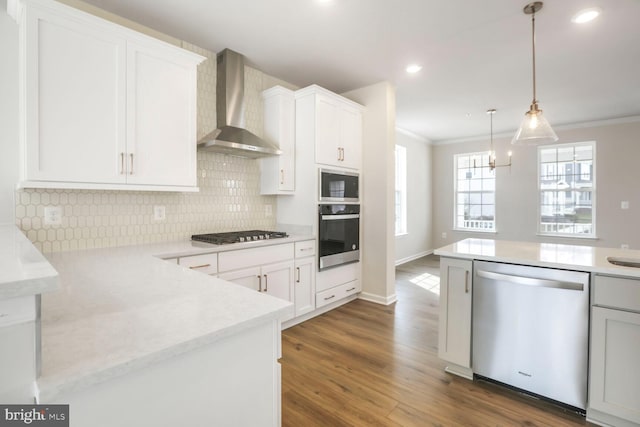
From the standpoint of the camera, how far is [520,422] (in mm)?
1731

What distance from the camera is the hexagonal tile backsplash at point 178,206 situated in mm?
2115

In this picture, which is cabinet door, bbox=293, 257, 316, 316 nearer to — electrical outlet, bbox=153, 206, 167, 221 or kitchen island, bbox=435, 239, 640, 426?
electrical outlet, bbox=153, 206, 167, 221

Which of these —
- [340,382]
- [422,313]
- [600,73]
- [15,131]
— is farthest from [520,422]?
[600,73]

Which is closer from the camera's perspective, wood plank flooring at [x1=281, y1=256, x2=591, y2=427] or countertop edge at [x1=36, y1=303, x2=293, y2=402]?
countertop edge at [x1=36, y1=303, x2=293, y2=402]

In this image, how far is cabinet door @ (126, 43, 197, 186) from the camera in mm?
2178

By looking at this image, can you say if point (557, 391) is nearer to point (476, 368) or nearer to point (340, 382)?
point (476, 368)

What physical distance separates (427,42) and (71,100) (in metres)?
2.85

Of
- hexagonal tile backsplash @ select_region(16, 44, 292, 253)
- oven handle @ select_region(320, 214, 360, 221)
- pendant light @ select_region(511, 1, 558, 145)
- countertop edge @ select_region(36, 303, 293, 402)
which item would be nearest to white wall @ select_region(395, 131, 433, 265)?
oven handle @ select_region(320, 214, 360, 221)

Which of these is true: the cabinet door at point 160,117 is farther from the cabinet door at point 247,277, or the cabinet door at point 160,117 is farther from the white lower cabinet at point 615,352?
the white lower cabinet at point 615,352

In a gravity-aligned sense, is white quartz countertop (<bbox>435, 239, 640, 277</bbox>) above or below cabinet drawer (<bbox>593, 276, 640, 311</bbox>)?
above

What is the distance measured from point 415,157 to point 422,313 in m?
4.16

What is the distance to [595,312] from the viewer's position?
1.69 m

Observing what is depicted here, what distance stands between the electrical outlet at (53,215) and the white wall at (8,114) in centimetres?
16

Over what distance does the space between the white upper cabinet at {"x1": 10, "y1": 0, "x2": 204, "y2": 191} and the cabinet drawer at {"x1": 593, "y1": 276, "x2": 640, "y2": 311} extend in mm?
2730
